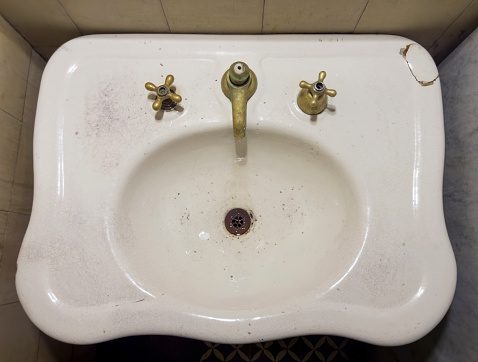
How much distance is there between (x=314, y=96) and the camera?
1.69 feet

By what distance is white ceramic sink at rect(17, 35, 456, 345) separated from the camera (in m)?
0.50

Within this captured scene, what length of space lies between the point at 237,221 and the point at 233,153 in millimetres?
157

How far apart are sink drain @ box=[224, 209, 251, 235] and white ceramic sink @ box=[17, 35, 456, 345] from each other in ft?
0.20

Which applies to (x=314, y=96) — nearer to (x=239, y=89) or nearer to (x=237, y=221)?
(x=239, y=89)

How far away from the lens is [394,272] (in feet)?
1.67

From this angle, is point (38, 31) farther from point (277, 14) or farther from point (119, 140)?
point (277, 14)

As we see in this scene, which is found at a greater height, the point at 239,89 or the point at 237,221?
the point at 239,89

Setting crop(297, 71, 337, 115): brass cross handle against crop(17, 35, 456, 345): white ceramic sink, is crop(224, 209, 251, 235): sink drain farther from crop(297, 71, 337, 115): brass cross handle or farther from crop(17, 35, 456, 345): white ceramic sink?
crop(297, 71, 337, 115): brass cross handle

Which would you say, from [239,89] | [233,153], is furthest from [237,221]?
[239,89]

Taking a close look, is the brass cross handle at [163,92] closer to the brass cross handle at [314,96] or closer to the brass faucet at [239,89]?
the brass faucet at [239,89]

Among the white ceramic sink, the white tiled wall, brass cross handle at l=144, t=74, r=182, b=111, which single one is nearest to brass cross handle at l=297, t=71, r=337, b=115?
the white ceramic sink

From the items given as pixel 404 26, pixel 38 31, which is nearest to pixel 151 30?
pixel 38 31

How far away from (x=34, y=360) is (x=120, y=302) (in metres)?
0.42

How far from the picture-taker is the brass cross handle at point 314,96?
50cm
